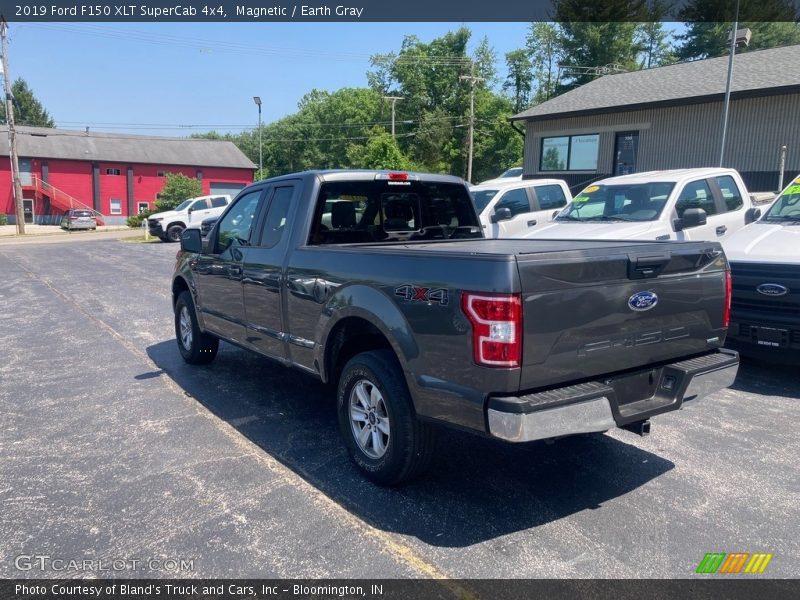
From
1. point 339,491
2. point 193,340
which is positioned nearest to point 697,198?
point 193,340

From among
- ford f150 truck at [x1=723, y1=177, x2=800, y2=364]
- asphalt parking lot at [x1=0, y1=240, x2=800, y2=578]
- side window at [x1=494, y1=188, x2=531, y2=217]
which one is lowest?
asphalt parking lot at [x1=0, y1=240, x2=800, y2=578]

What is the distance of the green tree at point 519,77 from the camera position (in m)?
65.2

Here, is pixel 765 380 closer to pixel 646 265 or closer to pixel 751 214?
pixel 751 214

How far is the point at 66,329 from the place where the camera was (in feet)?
29.4

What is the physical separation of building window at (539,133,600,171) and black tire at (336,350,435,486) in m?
22.6

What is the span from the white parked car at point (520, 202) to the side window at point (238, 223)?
7271 mm

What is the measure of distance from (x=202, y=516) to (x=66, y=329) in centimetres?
659

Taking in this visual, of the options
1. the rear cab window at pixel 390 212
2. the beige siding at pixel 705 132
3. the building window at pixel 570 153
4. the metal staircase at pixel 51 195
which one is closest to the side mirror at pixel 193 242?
the rear cab window at pixel 390 212

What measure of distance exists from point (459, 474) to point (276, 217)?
255cm

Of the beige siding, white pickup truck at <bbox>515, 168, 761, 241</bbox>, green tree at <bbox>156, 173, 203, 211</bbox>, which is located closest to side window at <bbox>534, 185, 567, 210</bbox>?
white pickup truck at <bbox>515, 168, 761, 241</bbox>

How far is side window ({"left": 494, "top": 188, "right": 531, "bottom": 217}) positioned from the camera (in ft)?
42.9

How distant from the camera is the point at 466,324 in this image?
3125 millimetres

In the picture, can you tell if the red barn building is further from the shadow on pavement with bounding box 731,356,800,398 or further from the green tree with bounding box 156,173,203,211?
the shadow on pavement with bounding box 731,356,800,398

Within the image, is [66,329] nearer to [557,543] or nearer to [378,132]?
[557,543]
